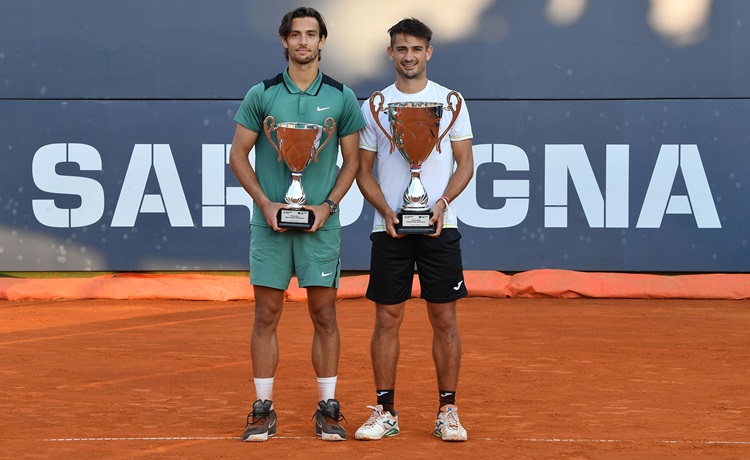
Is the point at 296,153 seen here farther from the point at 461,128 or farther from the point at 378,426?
the point at 378,426

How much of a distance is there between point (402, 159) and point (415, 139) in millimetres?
229

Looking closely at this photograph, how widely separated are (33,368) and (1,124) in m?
5.29

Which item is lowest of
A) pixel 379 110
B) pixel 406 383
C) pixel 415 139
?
pixel 406 383

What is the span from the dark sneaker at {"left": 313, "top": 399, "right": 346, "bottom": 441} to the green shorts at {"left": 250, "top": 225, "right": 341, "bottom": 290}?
21.1 inches

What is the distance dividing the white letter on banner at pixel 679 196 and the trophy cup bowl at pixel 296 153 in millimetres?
7175

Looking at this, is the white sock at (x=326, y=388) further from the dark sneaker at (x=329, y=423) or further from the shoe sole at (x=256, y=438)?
the shoe sole at (x=256, y=438)

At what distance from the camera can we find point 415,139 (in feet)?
15.7

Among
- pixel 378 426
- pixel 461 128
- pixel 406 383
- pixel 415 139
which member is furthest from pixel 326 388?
pixel 406 383

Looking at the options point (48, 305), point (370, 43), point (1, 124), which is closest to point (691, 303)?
point (370, 43)

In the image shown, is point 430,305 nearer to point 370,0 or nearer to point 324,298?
point 324,298

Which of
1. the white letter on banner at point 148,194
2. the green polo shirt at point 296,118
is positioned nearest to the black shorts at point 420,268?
the green polo shirt at point 296,118

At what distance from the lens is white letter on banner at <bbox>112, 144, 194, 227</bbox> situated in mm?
11406

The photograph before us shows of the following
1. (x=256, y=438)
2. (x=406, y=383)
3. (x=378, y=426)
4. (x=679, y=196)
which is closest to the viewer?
(x=256, y=438)

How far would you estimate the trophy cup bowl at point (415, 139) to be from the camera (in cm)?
479
